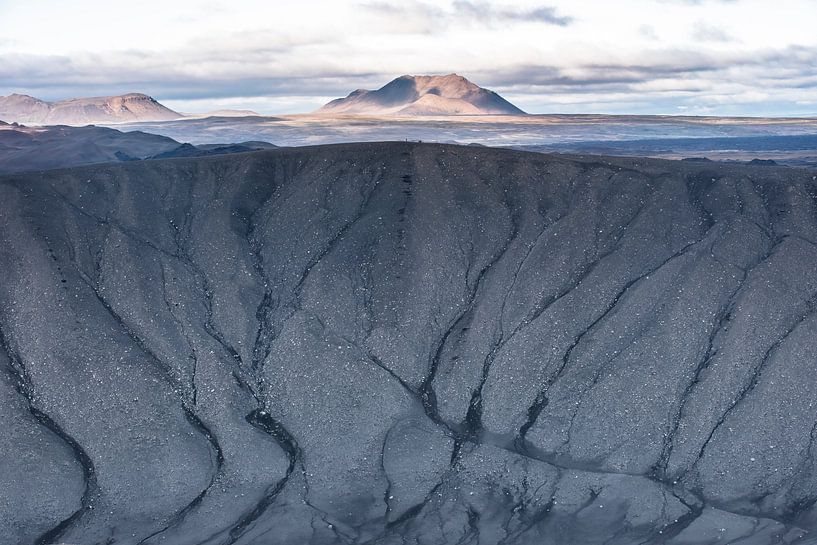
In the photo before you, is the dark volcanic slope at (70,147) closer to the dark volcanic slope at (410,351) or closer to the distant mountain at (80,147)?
the distant mountain at (80,147)

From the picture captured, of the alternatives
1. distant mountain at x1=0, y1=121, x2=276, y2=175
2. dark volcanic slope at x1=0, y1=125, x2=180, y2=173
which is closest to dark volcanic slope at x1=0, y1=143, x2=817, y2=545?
distant mountain at x1=0, y1=121, x2=276, y2=175

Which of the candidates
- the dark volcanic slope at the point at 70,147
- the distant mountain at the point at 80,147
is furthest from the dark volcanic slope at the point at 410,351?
the dark volcanic slope at the point at 70,147

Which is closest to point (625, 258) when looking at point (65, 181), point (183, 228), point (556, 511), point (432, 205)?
point (432, 205)

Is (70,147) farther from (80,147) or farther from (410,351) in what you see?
(410,351)

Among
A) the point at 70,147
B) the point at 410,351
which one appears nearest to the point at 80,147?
the point at 70,147

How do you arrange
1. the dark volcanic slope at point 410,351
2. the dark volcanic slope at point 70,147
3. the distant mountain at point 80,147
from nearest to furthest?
the dark volcanic slope at point 410,351
the distant mountain at point 80,147
the dark volcanic slope at point 70,147

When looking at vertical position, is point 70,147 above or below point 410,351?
above

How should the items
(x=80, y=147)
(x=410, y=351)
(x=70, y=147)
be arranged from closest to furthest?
(x=410, y=351)
(x=80, y=147)
(x=70, y=147)

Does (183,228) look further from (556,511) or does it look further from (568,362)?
(556,511)

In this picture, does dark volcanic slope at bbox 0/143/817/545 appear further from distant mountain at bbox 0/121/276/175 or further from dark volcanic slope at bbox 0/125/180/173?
dark volcanic slope at bbox 0/125/180/173
